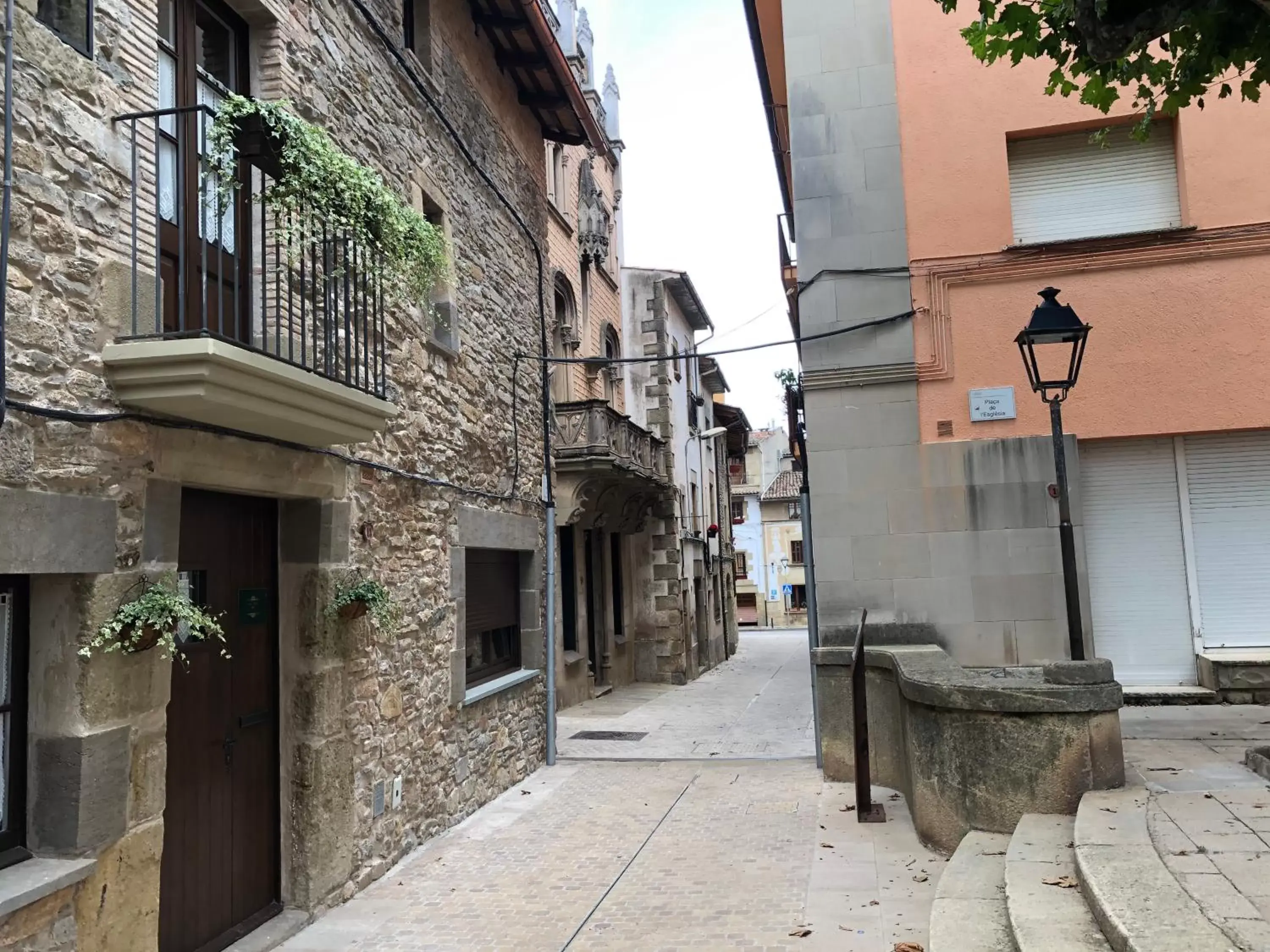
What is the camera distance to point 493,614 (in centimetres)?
799

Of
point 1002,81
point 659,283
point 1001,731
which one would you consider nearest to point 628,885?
point 1001,731

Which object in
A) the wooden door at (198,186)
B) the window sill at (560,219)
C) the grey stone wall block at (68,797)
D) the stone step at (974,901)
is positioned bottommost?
the stone step at (974,901)

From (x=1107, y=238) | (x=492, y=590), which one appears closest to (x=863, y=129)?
(x=1107, y=238)

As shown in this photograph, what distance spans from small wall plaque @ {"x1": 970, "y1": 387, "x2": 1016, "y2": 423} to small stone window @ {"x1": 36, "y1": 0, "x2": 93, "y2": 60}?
632 cm

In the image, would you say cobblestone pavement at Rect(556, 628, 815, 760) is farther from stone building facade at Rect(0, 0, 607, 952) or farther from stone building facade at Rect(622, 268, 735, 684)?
stone building facade at Rect(0, 0, 607, 952)

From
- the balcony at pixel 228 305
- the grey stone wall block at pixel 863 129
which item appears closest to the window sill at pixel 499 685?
the balcony at pixel 228 305

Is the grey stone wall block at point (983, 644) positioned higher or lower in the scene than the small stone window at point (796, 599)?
higher

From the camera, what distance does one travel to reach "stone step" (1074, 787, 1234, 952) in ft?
9.55

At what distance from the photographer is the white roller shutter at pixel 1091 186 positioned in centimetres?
752

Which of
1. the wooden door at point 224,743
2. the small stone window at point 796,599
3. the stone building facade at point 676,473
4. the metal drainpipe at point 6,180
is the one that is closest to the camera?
the metal drainpipe at point 6,180

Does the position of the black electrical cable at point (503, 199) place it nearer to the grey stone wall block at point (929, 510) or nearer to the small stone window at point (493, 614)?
the small stone window at point (493, 614)

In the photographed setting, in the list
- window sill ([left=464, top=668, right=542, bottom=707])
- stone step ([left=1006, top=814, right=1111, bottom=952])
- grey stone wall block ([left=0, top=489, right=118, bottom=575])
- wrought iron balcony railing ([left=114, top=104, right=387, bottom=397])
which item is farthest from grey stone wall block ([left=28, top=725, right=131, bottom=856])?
window sill ([left=464, top=668, right=542, bottom=707])

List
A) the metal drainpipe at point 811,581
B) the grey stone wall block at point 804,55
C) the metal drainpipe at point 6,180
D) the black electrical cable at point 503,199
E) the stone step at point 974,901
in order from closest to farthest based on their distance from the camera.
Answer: the metal drainpipe at point 6,180 < the stone step at point 974,901 < the black electrical cable at point 503,199 < the metal drainpipe at point 811,581 < the grey stone wall block at point 804,55

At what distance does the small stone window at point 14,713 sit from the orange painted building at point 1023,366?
5.75 meters
